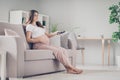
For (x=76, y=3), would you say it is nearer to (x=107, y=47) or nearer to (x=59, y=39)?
(x=107, y=47)

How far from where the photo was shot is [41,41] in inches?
177

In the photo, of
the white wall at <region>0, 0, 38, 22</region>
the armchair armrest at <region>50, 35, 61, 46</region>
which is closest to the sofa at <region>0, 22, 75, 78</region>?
the armchair armrest at <region>50, 35, 61, 46</region>

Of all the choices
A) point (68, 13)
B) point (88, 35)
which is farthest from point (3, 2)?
point (88, 35)

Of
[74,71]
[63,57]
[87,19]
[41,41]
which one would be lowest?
[74,71]

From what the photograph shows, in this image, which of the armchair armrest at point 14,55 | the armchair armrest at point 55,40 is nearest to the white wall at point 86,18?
the armchair armrest at point 55,40

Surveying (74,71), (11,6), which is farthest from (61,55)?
(11,6)

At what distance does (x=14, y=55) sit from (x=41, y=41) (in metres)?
0.95

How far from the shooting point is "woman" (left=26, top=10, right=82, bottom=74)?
436 centimetres

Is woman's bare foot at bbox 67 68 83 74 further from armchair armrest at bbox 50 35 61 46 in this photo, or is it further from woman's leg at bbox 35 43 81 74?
armchair armrest at bbox 50 35 61 46

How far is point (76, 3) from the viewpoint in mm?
8219

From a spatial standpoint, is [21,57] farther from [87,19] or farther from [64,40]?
[87,19]

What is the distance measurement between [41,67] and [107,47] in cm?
412

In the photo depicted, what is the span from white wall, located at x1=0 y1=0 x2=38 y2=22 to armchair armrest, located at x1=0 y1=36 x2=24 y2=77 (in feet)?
11.3

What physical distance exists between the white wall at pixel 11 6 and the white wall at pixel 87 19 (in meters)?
0.68
